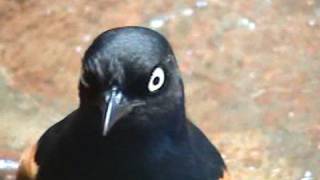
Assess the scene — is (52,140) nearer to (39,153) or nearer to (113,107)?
(39,153)

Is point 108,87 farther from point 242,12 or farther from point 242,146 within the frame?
point 242,12

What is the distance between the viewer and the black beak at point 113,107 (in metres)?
2.10

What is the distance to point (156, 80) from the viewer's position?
84.9 inches

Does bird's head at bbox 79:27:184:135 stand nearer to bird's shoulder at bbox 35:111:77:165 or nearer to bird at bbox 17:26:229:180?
bird at bbox 17:26:229:180

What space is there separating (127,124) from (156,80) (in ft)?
0.32

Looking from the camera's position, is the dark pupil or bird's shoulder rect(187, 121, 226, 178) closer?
the dark pupil

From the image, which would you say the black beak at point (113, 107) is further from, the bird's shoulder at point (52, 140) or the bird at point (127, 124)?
the bird's shoulder at point (52, 140)

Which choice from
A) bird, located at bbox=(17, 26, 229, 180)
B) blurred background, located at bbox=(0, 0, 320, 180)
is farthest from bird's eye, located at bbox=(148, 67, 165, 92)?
blurred background, located at bbox=(0, 0, 320, 180)

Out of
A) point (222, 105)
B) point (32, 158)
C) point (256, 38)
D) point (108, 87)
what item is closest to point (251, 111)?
point (222, 105)

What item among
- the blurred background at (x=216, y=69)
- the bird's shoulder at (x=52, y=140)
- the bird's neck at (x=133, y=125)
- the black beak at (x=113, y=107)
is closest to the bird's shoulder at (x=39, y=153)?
the bird's shoulder at (x=52, y=140)

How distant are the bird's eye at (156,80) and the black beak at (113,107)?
0.05m

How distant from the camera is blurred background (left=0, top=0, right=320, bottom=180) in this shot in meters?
3.04

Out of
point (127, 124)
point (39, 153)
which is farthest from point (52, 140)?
point (127, 124)

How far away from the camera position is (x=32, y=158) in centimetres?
251
